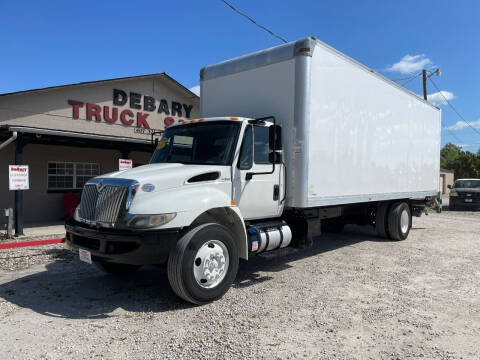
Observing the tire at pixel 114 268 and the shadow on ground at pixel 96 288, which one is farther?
the tire at pixel 114 268

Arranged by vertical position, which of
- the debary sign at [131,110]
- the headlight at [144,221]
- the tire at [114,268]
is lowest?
the tire at [114,268]

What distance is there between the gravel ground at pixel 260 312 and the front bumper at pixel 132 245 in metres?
0.67

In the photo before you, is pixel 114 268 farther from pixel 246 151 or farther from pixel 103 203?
pixel 246 151

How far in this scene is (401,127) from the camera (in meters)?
8.42

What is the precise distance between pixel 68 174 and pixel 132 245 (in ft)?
35.3

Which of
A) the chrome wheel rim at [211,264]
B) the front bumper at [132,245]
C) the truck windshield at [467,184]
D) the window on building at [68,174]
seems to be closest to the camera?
the front bumper at [132,245]

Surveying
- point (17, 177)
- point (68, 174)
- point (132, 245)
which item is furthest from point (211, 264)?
point (68, 174)

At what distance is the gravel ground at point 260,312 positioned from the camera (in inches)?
135

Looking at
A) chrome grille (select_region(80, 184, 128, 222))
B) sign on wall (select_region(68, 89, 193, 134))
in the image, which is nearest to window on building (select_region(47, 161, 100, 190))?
sign on wall (select_region(68, 89, 193, 134))

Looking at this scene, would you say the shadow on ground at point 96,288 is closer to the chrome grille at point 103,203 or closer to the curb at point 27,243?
the chrome grille at point 103,203

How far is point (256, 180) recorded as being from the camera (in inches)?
212

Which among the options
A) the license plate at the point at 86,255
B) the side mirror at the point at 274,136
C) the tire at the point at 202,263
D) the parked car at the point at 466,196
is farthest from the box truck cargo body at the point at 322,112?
the parked car at the point at 466,196

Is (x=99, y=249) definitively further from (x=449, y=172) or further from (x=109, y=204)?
(x=449, y=172)

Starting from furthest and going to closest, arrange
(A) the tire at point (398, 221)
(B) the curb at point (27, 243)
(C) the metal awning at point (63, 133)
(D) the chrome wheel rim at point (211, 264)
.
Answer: (C) the metal awning at point (63, 133)
(A) the tire at point (398, 221)
(B) the curb at point (27, 243)
(D) the chrome wheel rim at point (211, 264)
